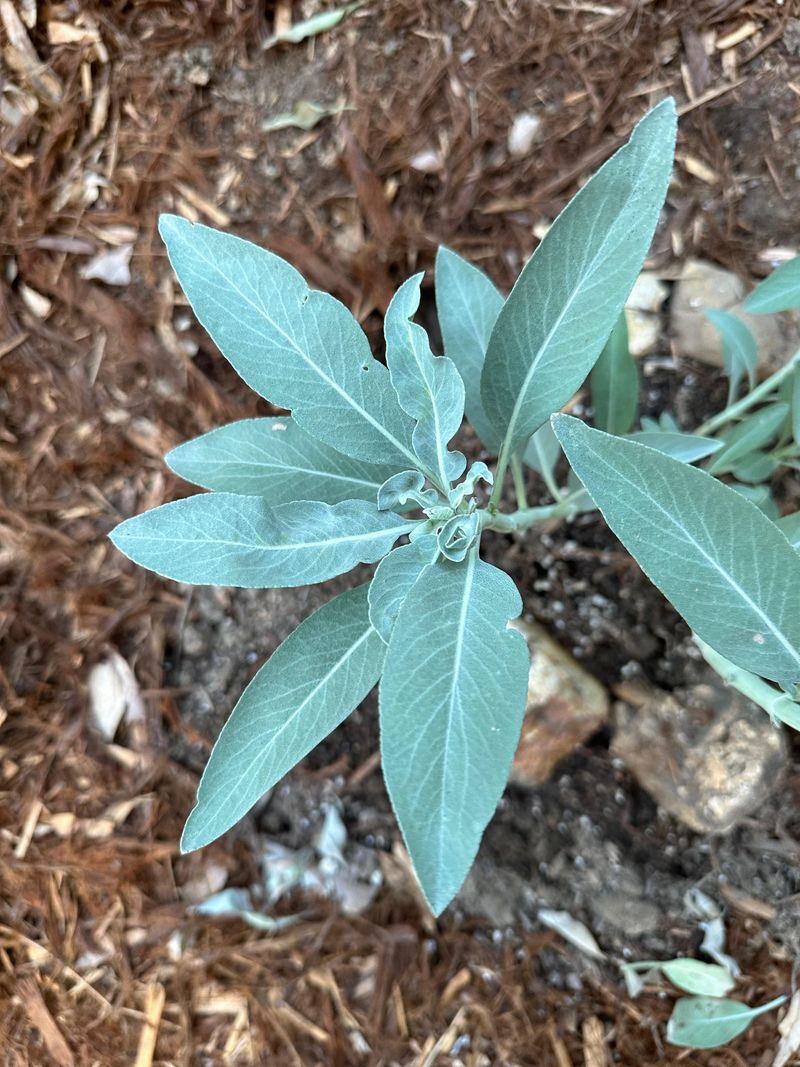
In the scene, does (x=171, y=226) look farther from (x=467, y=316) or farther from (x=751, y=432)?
(x=751, y=432)

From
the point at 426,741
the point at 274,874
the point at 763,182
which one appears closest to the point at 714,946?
the point at 274,874

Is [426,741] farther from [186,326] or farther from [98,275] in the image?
[98,275]

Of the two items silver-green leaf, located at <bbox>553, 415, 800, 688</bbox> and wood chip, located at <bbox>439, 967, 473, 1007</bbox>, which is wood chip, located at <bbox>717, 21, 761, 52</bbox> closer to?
silver-green leaf, located at <bbox>553, 415, 800, 688</bbox>

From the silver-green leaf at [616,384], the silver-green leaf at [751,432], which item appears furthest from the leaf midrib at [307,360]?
the silver-green leaf at [751,432]

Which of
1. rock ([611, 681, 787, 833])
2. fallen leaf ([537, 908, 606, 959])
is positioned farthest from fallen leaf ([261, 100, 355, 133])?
fallen leaf ([537, 908, 606, 959])

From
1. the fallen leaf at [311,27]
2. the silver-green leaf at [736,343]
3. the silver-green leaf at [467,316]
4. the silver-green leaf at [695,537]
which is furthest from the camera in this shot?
the fallen leaf at [311,27]

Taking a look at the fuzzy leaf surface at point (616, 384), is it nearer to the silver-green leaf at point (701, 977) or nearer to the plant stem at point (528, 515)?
the plant stem at point (528, 515)

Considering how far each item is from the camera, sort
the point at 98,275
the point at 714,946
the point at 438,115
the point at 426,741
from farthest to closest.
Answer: the point at 98,275, the point at 438,115, the point at 714,946, the point at 426,741
